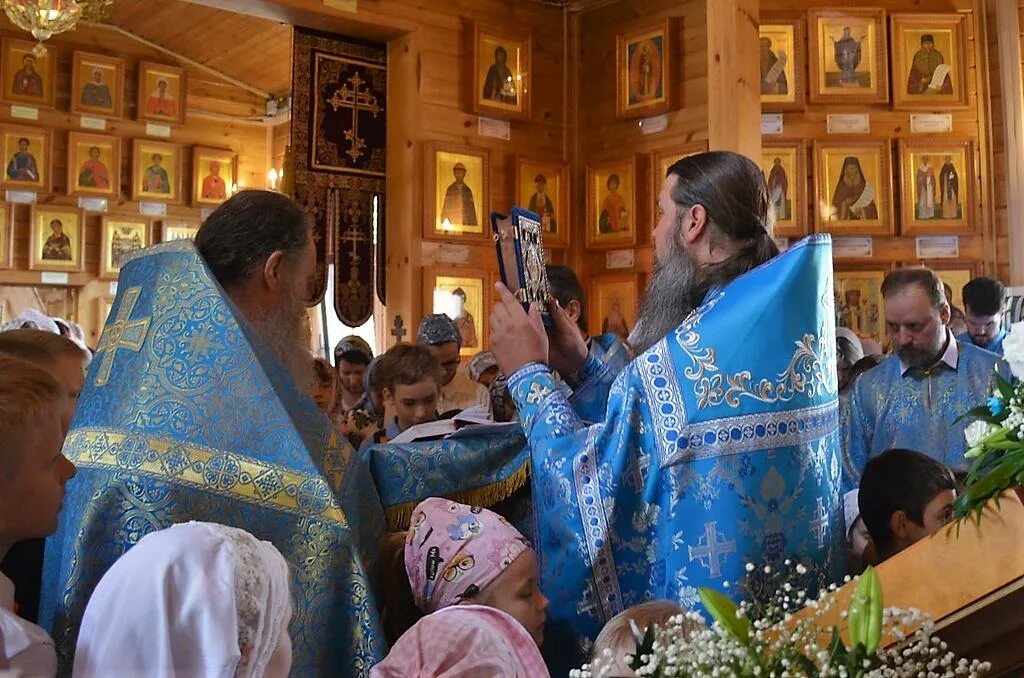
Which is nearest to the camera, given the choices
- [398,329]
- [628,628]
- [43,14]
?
[628,628]

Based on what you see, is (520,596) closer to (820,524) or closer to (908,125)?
(820,524)

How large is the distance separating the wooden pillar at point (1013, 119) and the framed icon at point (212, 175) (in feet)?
26.0

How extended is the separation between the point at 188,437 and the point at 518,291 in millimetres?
979

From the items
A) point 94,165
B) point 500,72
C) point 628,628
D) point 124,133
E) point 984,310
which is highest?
point 124,133

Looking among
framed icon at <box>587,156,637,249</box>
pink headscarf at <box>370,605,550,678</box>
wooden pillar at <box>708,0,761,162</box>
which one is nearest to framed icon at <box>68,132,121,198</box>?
framed icon at <box>587,156,637,249</box>

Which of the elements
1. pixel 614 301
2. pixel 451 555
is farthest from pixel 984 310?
pixel 451 555

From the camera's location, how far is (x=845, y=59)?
9273mm

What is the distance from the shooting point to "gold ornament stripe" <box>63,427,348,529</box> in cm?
216

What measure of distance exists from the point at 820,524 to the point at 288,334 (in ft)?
4.17

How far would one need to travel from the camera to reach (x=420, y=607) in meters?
2.49

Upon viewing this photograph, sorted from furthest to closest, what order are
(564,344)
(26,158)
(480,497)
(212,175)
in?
(212,175)
(26,158)
(564,344)
(480,497)

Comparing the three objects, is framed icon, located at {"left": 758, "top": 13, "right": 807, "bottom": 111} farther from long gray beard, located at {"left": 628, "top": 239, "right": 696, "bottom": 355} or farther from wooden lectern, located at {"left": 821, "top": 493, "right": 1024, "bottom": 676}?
wooden lectern, located at {"left": 821, "top": 493, "right": 1024, "bottom": 676}

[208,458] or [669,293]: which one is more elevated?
[669,293]

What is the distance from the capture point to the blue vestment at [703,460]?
2.49 m
